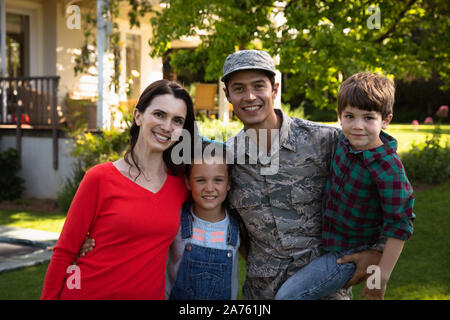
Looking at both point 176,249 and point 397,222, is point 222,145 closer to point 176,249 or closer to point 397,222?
point 176,249

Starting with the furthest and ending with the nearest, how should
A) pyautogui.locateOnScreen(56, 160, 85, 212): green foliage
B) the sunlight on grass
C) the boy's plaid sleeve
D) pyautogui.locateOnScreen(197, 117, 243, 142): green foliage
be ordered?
pyautogui.locateOnScreen(56, 160, 85, 212): green foliage
pyautogui.locateOnScreen(197, 117, 243, 142): green foliage
the sunlight on grass
the boy's plaid sleeve

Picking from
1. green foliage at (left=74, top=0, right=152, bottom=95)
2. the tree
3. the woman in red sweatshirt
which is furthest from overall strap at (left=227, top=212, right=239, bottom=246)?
green foliage at (left=74, top=0, right=152, bottom=95)

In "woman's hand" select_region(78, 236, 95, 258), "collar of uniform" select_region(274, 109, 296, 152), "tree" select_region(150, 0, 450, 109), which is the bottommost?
"woman's hand" select_region(78, 236, 95, 258)

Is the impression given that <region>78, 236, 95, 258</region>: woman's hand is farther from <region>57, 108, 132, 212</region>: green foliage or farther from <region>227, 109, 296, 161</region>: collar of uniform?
Result: <region>57, 108, 132, 212</region>: green foliage

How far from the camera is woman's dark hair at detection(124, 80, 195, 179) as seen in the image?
260 cm

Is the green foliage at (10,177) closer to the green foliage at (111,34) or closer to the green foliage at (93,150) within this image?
the green foliage at (93,150)

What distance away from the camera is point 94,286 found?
7.89ft

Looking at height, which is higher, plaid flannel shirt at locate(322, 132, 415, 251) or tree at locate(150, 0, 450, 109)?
tree at locate(150, 0, 450, 109)

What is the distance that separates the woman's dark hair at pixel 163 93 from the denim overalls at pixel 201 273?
0.35 metres

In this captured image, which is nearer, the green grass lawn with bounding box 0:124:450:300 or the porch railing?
the green grass lawn with bounding box 0:124:450:300

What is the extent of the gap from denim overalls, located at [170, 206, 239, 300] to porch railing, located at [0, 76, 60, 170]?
24.1 feet

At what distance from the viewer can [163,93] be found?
2.60 metres

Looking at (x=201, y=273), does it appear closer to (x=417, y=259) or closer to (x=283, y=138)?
(x=283, y=138)

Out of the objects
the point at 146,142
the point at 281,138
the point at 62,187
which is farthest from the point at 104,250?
the point at 62,187
